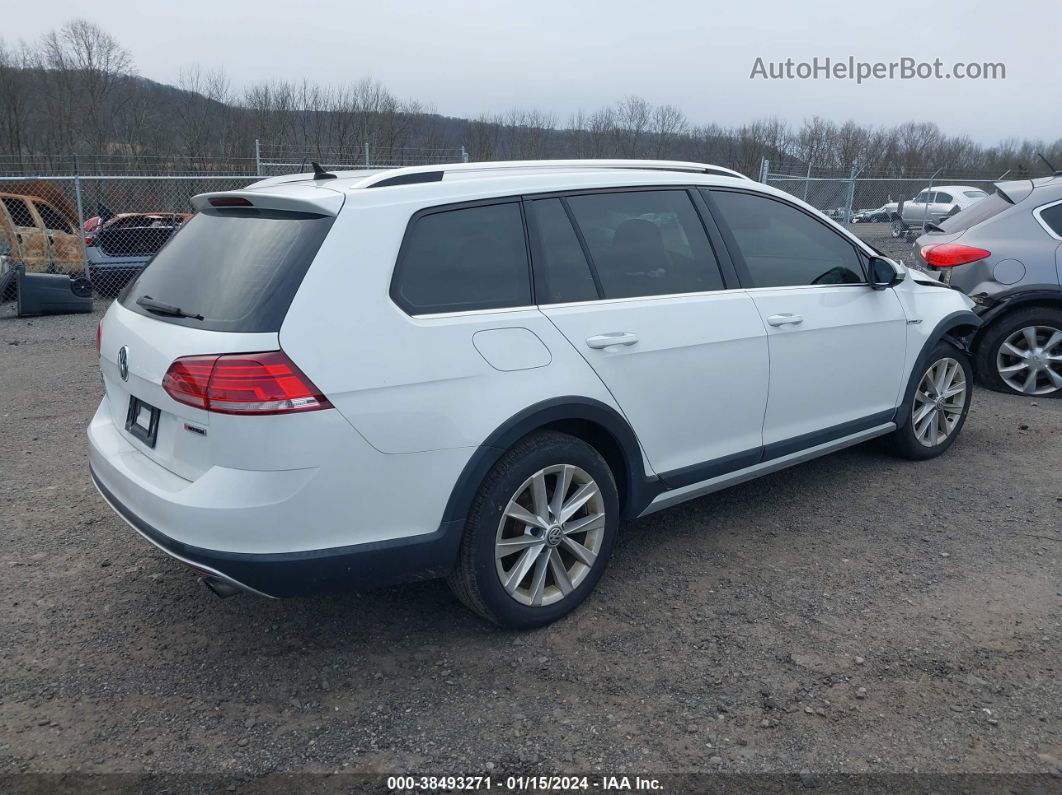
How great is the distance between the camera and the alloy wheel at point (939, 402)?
513 cm

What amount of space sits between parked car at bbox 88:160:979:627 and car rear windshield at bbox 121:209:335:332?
0.01m

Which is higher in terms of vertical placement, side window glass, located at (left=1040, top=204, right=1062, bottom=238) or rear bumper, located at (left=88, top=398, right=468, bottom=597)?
side window glass, located at (left=1040, top=204, right=1062, bottom=238)

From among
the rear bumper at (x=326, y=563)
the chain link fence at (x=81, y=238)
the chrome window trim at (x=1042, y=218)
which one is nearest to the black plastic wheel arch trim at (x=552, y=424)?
the rear bumper at (x=326, y=563)

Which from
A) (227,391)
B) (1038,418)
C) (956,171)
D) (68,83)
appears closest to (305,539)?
(227,391)

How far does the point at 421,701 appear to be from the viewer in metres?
2.92

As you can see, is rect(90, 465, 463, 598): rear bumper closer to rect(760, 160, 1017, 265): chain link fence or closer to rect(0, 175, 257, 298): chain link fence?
rect(0, 175, 257, 298): chain link fence

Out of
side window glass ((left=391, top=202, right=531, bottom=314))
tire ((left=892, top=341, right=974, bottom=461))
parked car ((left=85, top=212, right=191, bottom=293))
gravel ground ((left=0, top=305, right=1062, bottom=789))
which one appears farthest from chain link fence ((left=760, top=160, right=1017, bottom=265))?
side window glass ((left=391, top=202, right=531, bottom=314))

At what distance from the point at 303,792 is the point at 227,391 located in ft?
4.01

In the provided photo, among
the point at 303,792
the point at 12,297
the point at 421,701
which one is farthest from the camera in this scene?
the point at 12,297

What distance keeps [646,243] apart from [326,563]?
1.95 metres

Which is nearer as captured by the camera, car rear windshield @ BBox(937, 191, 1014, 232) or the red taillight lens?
the red taillight lens

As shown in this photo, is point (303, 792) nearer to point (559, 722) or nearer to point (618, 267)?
point (559, 722)

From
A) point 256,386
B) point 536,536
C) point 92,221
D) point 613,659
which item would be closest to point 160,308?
point 256,386

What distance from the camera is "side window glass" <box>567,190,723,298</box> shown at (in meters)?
3.55
